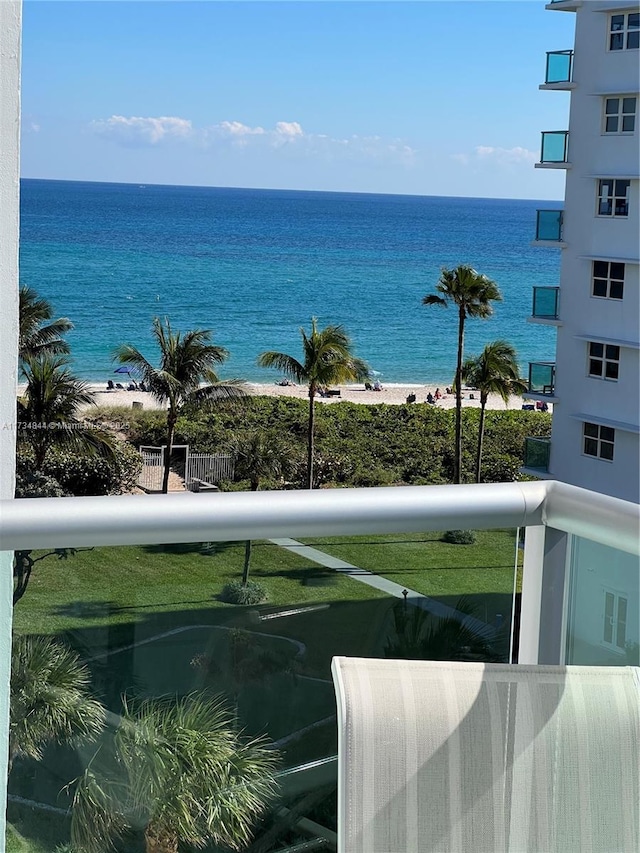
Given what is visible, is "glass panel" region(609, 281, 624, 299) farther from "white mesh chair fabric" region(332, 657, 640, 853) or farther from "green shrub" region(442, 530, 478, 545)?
"white mesh chair fabric" region(332, 657, 640, 853)

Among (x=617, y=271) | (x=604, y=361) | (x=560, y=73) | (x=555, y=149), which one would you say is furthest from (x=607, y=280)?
(x=560, y=73)

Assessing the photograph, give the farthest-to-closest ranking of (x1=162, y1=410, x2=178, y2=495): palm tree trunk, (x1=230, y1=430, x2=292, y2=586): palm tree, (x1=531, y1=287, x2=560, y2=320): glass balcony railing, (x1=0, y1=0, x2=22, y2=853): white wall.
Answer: (x1=230, y1=430, x2=292, y2=586): palm tree < (x1=531, y1=287, x2=560, y2=320): glass balcony railing < (x1=162, y1=410, x2=178, y2=495): palm tree trunk < (x1=0, y1=0, x2=22, y2=853): white wall

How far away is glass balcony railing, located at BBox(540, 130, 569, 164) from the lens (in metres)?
28.7

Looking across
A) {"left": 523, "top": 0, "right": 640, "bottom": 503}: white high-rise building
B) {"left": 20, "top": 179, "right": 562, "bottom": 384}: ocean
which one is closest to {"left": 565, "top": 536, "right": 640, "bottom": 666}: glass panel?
{"left": 523, "top": 0, "right": 640, "bottom": 503}: white high-rise building

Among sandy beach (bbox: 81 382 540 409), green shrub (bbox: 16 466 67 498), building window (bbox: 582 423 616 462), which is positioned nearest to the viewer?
green shrub (bbox: 16 466 67 498)

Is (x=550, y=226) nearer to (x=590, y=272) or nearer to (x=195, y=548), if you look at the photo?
(x=590, y=272)

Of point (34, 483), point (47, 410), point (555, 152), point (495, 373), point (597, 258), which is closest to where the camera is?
point (34, 483)

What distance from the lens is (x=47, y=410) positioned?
80.3 feet

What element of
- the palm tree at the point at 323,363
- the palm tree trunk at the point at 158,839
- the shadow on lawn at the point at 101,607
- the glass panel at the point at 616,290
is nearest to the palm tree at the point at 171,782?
the palm tree trunk at the point at 158,839

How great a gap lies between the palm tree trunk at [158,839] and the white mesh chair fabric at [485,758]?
10.3 inches

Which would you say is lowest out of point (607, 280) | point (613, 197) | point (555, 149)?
point (607, 280)

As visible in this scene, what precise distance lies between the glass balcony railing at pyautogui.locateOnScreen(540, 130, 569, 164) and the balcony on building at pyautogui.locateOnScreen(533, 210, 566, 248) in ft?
5.30

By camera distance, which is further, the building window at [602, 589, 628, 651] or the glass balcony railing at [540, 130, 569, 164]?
the glass balcony railing at [540, 130, 569, 164]

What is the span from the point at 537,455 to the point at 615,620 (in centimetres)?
2909
